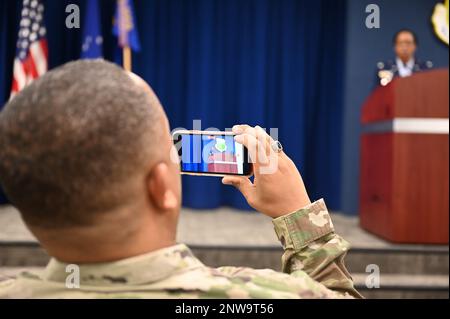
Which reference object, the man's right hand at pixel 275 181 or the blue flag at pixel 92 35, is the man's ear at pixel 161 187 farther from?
the blue flag at pixel 92 35

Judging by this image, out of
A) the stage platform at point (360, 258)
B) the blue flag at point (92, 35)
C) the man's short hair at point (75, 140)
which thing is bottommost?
the stage platform at point (360, 258)

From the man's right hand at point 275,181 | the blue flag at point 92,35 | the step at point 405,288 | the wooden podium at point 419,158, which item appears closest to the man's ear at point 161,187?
the man's right hand at point 275,181

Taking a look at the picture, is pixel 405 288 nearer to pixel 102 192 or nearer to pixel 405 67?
pixel 405 67

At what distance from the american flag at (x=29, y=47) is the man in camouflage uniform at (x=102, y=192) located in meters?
3.37

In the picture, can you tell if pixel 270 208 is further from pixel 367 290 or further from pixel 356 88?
pixel 356 88

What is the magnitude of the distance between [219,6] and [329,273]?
4077 mm

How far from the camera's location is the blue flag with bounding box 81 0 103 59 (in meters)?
3.81

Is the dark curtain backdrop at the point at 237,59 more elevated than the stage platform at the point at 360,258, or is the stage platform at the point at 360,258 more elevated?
the dark curtain backdrop at the point at 237,59

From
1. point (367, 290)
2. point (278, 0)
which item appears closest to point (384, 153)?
point (367, 290)

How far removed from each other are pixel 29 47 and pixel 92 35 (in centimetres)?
45

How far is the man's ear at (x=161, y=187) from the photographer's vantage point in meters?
0.45

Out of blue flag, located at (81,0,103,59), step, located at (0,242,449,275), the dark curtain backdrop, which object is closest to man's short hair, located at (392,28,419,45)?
the dark curtain backdrop

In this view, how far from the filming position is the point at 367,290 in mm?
2543
